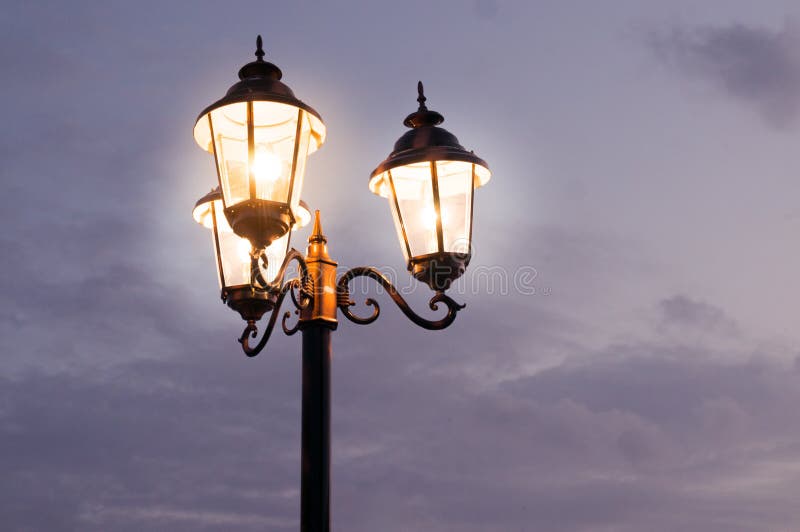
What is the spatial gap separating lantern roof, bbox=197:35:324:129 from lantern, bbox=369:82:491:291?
76 cm

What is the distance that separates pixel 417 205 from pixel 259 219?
1.41 meters

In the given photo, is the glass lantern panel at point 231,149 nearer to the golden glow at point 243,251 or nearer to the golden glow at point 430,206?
the golden glow at point 430,206

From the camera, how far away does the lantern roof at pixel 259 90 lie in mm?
5777

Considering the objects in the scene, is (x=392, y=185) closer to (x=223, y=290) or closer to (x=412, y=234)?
(x=412, y=234)

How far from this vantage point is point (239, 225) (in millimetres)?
5715

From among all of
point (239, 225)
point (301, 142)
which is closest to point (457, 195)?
point (301, 142)

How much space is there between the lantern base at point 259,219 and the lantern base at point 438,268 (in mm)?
1155

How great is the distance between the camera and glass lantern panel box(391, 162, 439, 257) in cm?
646

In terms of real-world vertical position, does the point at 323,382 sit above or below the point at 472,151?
below

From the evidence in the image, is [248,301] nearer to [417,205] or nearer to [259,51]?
[417,205]

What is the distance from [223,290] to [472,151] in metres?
2.42

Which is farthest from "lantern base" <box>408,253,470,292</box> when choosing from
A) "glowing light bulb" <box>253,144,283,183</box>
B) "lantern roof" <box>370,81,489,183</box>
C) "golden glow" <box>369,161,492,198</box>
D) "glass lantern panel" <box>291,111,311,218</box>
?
"glowing light bulb" <box>253,144,283,183</box>

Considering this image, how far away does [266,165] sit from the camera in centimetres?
582

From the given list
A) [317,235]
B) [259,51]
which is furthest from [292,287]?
[259,51]
